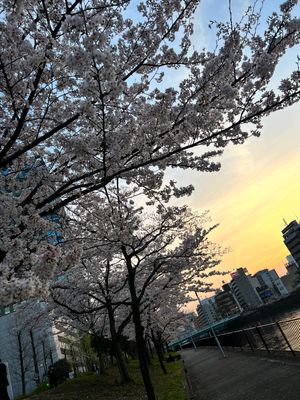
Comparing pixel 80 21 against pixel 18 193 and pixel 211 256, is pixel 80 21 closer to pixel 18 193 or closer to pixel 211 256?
pixel 18 193

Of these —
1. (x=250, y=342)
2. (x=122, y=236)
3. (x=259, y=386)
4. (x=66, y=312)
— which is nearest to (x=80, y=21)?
(x=122, y=236)

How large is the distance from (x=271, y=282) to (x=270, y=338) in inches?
7266

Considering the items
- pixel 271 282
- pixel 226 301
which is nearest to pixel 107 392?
pixel 226 301

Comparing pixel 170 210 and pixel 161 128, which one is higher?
pixel 170 210

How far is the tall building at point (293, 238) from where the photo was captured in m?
115

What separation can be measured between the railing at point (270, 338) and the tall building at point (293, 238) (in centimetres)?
9938

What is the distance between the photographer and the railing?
1156cm

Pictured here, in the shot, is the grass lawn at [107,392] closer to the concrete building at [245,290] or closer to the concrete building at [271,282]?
the concrete building at [245,290]

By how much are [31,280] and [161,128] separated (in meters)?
4.15

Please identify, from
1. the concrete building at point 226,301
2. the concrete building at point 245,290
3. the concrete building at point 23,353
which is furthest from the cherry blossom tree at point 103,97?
the concrete building at point 226,301

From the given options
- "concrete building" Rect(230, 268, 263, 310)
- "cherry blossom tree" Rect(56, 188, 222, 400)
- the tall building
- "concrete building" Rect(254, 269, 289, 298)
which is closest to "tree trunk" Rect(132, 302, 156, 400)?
"cherry blossom tree" Rect(56, 188, 222, 400)

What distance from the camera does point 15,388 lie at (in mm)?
50000

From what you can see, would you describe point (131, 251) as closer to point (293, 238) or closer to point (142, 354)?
point (142, 354)

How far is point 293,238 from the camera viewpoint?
4626 inches
